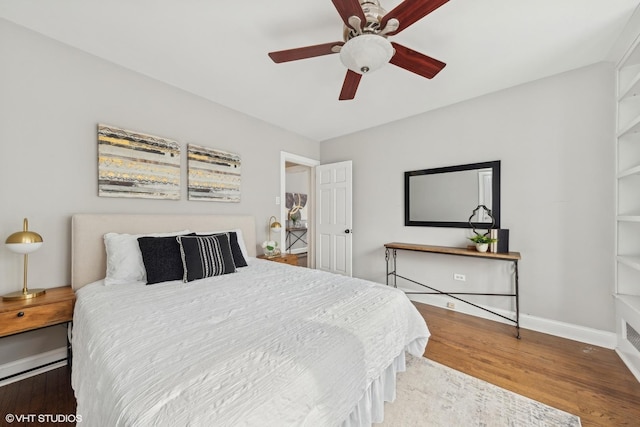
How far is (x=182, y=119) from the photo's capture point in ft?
8.95

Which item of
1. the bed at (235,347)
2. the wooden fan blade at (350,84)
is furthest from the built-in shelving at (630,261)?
the wooden fan blade at (350,84)

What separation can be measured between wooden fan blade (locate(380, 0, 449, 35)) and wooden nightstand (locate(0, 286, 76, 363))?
2.80 meters

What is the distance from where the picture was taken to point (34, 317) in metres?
1.60

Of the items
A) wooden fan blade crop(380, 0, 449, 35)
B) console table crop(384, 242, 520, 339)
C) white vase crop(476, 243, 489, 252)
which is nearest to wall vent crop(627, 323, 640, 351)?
console table crop(384, 242, 520, 339)

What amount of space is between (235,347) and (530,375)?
7.27 feet

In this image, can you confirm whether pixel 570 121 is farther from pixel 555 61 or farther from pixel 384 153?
pixel 384 153

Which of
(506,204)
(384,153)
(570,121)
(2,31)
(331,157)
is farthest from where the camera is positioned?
(331,157)

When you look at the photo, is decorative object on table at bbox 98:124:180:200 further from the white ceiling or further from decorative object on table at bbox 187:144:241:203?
the white ceiling

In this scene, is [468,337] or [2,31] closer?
[2,31]

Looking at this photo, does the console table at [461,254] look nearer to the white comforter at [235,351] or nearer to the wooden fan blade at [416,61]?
the white comforter at [235,351]

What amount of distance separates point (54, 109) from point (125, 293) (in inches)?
64.4

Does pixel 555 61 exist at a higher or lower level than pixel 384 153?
higher

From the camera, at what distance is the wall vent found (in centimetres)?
186

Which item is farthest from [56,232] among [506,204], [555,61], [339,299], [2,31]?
[555,61]
